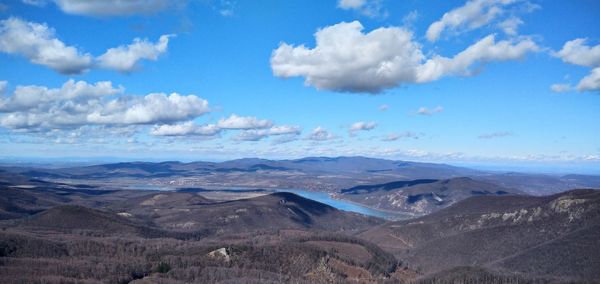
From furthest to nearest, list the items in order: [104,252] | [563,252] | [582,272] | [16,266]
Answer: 1. [104,252]
2. [563,252]
3. [582,272]
4. [16,266]

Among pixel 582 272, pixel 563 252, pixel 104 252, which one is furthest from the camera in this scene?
pixel 104 252

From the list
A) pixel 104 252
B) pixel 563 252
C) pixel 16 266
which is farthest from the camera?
pixel 104 252

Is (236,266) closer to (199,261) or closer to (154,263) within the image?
(199,261)

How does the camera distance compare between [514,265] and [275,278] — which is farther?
[514,265]

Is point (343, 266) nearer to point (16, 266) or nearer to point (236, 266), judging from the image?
point (236, 266)

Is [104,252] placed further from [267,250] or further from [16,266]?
[267,250]

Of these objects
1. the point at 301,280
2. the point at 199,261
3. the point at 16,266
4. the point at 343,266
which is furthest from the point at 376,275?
the point at 16,266

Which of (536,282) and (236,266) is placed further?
(236,266)

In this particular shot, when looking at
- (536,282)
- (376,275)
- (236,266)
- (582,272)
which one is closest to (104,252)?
(236,266)
